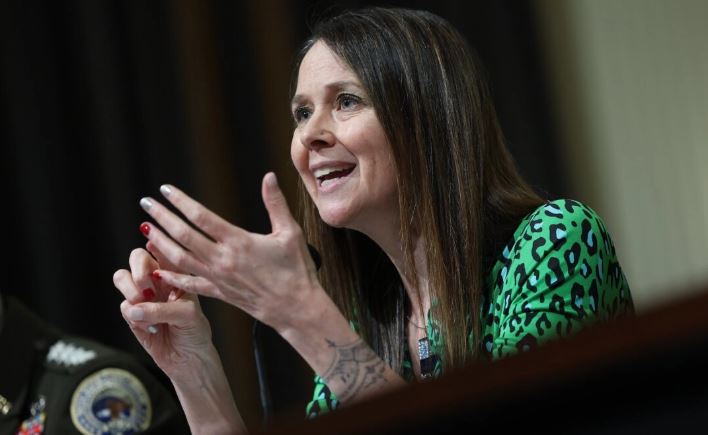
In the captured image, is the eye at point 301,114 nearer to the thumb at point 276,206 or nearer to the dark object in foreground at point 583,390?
the thumb at point 276,206

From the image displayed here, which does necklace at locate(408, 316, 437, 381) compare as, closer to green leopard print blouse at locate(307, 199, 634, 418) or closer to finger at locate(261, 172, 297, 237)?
green leopard print blouse at locate(307, 199, 634, 418)

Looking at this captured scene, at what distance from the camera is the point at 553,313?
5.00ft

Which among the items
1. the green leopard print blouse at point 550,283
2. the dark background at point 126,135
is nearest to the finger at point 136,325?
the green leopard print blouse at point 550,283

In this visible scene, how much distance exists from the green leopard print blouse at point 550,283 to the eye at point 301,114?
378 mm

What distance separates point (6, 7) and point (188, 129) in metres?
0.60

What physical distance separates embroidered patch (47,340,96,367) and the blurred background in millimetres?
965

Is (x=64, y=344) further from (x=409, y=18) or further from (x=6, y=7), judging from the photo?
(x=6, y=7)

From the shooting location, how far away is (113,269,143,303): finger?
1609 millimetres

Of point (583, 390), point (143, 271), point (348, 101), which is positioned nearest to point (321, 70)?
point (348, 101)

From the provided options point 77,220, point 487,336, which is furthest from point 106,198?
point 487,336

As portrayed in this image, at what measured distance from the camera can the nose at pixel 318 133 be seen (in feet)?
5.66

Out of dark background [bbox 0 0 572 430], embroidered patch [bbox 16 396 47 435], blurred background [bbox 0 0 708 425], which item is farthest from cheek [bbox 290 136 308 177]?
dark background [bbox 0 0 572 430]

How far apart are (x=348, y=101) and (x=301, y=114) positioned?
0.11 meters

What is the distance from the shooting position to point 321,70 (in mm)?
1774
